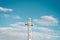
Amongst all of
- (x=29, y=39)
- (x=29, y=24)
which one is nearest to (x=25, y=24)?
(x=29, y=24)

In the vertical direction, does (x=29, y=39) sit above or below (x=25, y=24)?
below

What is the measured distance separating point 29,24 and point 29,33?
2.78 metres

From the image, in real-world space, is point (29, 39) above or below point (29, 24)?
below

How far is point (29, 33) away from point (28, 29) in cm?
134

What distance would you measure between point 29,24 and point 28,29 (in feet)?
4.98

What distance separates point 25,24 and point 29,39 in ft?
15.8

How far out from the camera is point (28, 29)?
58.5 meters

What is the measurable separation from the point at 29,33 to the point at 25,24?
316 centimetres

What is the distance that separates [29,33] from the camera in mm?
57750

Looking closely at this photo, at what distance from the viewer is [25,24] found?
5938 centimetres

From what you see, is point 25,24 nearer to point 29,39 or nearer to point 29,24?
point 29,24

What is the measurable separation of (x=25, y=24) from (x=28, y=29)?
6.07 feet

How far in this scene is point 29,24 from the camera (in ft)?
194

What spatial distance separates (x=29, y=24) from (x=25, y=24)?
1192 millimetres
